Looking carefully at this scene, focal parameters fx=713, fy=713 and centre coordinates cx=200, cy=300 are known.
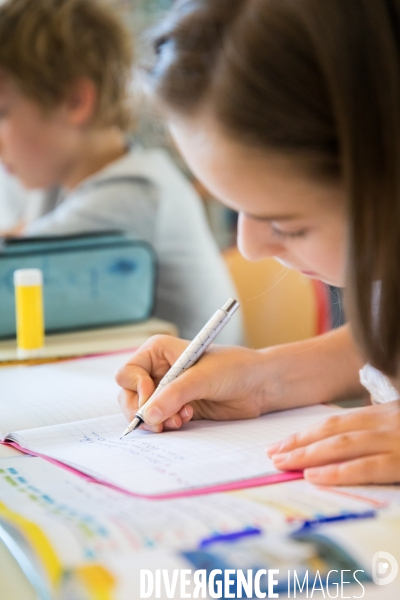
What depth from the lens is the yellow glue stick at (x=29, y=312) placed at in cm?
119

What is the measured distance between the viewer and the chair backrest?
1407 millimetres

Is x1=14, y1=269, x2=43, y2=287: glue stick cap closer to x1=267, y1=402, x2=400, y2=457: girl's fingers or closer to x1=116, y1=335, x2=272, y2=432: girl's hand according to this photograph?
x1=116, y1=335, x2=272, y2=432: girl's hand

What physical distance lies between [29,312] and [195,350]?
1.65ft

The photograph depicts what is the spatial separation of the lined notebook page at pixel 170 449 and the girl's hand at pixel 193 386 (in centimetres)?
2

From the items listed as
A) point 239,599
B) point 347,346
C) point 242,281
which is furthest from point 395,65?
point 242,281

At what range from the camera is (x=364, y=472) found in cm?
59

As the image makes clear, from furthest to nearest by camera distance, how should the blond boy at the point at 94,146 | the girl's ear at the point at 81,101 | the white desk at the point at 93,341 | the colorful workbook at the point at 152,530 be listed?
the girl's ear at the point at 81,101 → the blond boy at the point at 94,146 → the white desk at the point at 93,341 → the colorful workbook at the point at 152,530

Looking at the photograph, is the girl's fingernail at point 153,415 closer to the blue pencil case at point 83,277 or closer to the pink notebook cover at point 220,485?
the pink notebook cover at point 220,485

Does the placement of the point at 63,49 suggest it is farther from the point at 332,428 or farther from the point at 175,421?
the point at 332,428

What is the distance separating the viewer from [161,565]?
45 cm

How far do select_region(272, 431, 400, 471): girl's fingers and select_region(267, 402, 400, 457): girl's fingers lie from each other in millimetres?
16

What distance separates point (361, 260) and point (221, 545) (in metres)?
0.23

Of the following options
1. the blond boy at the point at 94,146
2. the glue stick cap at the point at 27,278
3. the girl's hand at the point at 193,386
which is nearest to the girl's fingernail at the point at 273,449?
the girl's hand at the point at 193,386

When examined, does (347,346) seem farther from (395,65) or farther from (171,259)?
(171,259)
